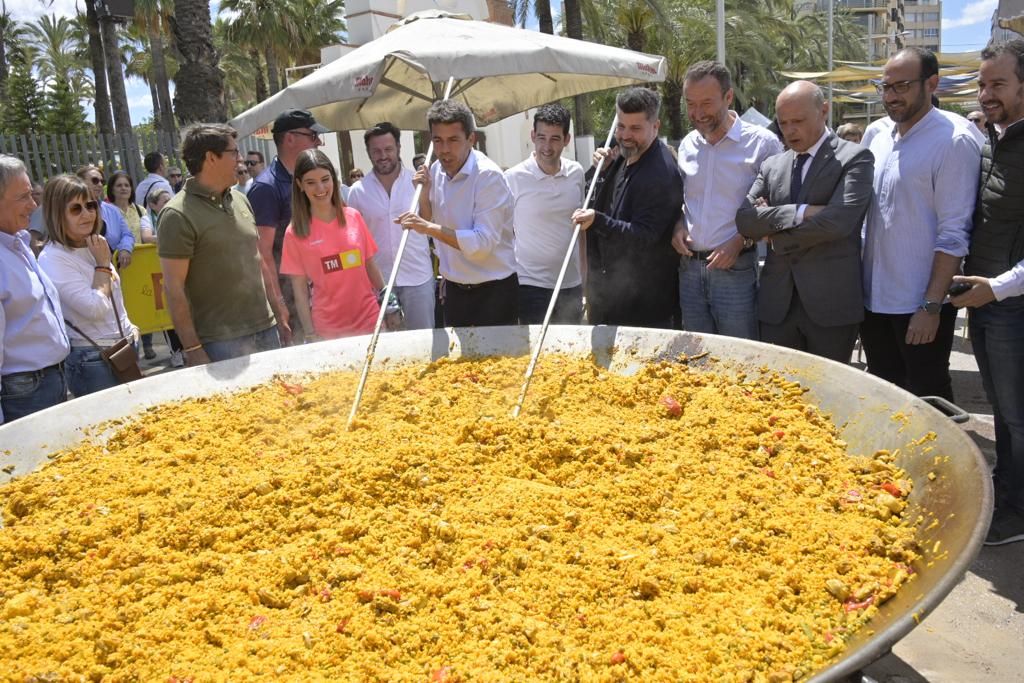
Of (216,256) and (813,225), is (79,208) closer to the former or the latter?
(216,256)

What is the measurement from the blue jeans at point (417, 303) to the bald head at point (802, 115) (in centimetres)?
237

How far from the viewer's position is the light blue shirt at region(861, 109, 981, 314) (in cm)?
308

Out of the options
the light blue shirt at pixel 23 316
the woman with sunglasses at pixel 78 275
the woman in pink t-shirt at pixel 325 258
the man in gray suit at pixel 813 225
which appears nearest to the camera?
the light blue shirt at pixel 23 316

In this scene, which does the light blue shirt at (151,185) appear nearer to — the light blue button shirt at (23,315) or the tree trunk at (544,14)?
the light blue button shirt at (23,315)

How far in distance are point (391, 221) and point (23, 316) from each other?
2197 mm

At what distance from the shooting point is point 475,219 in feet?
12.2

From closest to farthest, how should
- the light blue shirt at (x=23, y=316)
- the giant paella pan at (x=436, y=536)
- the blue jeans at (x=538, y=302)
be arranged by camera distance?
the giant paella pan at (x=436, y=536) < the light blue shirt at (x=23, y=316) < the blue jeans at (x=538, y=302)

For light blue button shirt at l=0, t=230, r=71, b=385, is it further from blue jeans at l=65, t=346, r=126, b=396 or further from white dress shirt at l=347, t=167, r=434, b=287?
white dress shirt at l=347, t=167, r=434, b=287

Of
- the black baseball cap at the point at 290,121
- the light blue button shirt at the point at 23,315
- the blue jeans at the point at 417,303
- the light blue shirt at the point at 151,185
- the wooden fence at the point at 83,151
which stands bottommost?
the blue jeans at the point at 417,303

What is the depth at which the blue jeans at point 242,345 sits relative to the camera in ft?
11.7

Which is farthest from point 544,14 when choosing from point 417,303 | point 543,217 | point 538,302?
point 538,302

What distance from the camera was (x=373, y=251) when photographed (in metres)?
4.07

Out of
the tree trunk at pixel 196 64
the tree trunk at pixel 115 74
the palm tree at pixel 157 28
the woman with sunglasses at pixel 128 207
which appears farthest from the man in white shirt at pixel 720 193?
the palm tree at pixel 157 28

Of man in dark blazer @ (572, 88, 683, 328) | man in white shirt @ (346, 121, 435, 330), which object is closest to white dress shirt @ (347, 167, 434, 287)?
man in white shirt @ (346, 121, 435, 330)
